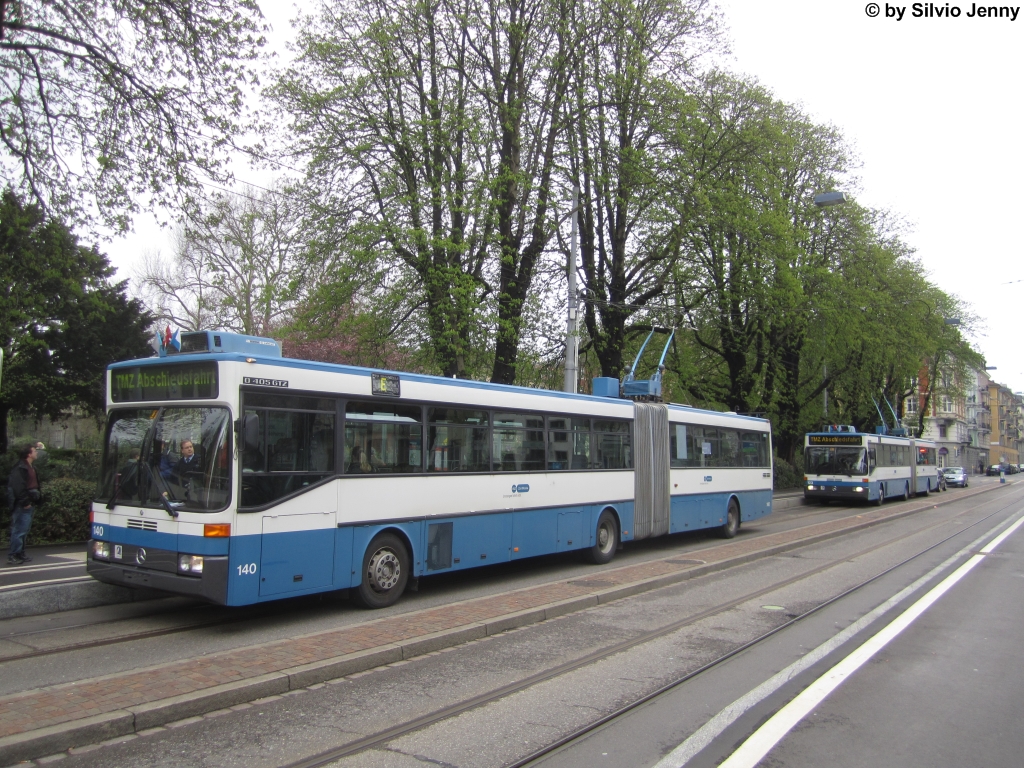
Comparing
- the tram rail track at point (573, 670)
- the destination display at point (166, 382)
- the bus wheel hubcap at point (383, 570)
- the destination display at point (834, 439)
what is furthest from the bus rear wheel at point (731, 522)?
the destination display at point (834, 439)

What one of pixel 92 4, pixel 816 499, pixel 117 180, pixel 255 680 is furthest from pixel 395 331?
pixel 816 499

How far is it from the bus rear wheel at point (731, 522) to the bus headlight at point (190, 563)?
43.1 feet

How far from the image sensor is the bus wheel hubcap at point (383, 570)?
9.22 meters

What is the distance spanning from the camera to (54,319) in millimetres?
25281

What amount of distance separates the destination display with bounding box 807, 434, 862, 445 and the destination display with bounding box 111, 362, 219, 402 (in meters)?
27.5

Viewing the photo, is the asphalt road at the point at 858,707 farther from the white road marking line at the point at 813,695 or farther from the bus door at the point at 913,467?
the bus door at the point at 913,467

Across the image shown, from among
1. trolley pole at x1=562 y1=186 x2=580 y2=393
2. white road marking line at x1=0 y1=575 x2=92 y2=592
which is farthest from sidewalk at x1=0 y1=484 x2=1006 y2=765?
trolley pole at x1=562 y1=186 x2=580 y2=393

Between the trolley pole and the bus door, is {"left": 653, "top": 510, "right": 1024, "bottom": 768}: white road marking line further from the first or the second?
the bus door

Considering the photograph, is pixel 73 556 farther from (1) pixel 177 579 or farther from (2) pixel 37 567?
(1) pixel 177 579

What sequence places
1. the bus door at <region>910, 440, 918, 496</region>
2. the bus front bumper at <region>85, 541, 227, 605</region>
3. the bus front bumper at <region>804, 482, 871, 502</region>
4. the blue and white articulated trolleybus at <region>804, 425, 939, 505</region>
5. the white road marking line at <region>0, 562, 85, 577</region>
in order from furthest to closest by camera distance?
the bus door at <region>910, 440, 918, 496</region>, the blue and white articulated trolleybus at <region>804, 425, 939, 505</region>, the bus front bumper at <region>804, 482, 871, 502</region>, the white road marking line at <region>0, 562, 85, 577</region>, the bus front bumper at <region>85, 541, 227, 605</region>

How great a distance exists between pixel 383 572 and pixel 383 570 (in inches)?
0.9

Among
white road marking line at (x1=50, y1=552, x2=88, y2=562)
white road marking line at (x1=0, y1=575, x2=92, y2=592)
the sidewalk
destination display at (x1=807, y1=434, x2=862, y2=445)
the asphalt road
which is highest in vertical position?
destination display at (x1=807, y1=434, x2=862, y2=445)

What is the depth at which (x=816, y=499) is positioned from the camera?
33094mm

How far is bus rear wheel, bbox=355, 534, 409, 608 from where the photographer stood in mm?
9102
